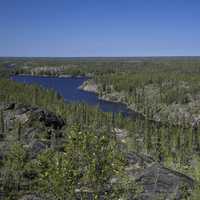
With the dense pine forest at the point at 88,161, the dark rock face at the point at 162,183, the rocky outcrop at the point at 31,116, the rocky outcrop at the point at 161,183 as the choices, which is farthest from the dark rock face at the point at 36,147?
the rocky outcrop at the point at 31,116

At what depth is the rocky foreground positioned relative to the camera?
48209mm

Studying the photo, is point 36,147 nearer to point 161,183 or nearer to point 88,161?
point 161,183

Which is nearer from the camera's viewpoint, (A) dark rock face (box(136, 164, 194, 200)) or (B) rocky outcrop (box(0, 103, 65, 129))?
(A) dark rock face (box(136, 164, 194, 200))

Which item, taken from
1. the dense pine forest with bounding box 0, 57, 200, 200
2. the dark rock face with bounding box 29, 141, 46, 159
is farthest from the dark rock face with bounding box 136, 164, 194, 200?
the dark rock face with bounding box 29, 141, 46, 159

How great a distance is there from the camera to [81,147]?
21.8 m

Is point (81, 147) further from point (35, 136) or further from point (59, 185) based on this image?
point (35, 136)

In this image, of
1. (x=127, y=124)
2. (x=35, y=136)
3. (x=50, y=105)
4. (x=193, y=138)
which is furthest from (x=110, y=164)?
(x=50, y=105)

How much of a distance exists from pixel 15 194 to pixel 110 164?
24946 mm

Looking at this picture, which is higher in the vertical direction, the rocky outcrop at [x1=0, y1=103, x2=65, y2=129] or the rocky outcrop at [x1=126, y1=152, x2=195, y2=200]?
the rocky outcrop at [x1=126, y1=152, x2=195, y2=200]

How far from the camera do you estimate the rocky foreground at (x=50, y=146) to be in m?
48.2

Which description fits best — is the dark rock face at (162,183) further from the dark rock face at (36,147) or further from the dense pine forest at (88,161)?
the dark rock face at (36,147)

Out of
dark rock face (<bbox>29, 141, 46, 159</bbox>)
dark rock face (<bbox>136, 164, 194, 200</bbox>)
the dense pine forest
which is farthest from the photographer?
dark rock face (<bbox>29, 141, 46, 159</bbox>)

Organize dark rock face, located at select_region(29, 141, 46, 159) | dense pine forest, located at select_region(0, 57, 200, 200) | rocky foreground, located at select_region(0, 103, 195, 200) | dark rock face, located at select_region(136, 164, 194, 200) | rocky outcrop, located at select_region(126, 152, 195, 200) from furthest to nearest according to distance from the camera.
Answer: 1. dark rock face, located at select_region(29, 141, 46, 159)
2. rocky foreground, located at select_region(0, 103, 195, 200)
3. dark rock face, located at select_region(136, 164, 194, 200)
4. rocky outcrop, located at select_region(126, 152, 195, 200)
5. dense pine forest, located at select_region(0, 57, 200, 200)

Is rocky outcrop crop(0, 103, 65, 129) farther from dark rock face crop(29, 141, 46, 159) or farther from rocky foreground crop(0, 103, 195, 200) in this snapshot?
dark rock face crop(29, 141, 46, 159)
